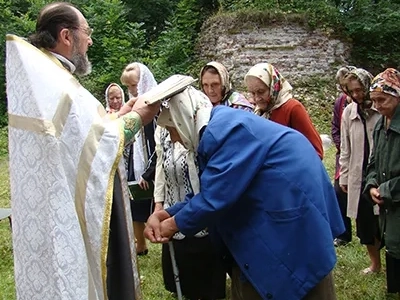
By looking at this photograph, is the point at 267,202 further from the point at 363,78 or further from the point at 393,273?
the point at 363,78

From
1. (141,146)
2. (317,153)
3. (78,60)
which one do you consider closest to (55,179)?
(78,60)

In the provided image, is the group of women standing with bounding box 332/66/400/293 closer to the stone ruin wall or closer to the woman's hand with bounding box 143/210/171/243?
the woman's hand with bounding box 143/210/171/243

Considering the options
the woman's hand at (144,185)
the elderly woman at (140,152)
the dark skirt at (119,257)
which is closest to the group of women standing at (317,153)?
the dark skirt at (119,257)

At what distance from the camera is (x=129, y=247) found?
255 cm

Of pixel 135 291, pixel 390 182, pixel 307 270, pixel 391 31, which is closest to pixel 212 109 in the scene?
pixel 307 270

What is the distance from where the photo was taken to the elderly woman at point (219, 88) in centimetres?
400

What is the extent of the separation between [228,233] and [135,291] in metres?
0.61

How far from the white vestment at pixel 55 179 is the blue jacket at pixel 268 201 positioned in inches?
16.5

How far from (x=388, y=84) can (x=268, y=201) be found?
164cm

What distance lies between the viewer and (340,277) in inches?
173

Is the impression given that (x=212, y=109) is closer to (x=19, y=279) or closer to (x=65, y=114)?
(x=65, y=114)

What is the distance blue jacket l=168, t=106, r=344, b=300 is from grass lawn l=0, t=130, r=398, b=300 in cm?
203

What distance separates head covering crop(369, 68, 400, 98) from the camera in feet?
11.0

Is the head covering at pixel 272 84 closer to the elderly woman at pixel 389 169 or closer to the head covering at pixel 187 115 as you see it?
the elderly woman at pixel 389 169
